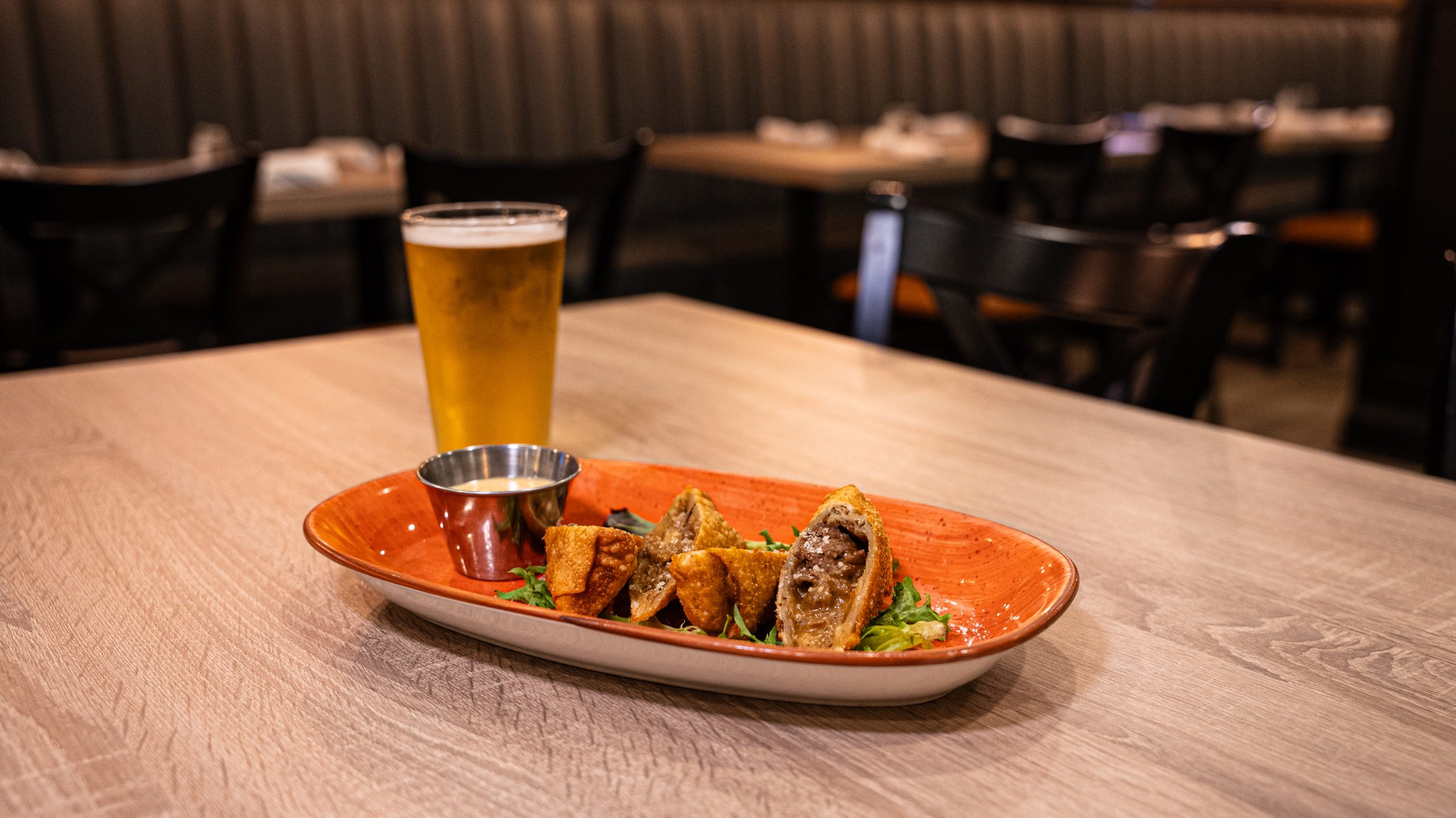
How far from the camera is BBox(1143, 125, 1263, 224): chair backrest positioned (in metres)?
3.34

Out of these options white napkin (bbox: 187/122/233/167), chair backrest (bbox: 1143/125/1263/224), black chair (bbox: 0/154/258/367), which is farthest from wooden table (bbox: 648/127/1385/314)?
black chair (bbox: 0/154/258/367)

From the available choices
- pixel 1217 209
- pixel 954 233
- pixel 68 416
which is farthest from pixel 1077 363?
pixel 68 416

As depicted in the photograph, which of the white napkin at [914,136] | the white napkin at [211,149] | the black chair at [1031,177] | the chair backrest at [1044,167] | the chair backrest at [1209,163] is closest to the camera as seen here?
the white napkin at [211,149]

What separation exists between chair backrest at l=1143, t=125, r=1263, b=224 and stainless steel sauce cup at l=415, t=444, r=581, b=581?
3232 millimetres

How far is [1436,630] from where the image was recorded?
0.53 meters

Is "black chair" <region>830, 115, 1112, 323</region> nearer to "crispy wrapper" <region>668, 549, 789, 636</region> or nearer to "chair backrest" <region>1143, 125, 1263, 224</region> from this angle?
"chair backrest" <region>1143, 125, 1263, 224</region>

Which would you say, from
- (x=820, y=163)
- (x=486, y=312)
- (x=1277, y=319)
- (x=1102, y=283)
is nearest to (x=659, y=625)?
(x=486, y=312)

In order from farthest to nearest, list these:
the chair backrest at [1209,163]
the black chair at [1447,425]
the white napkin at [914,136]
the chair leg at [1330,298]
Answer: the chair leg at [1330,298] → the chair backrest at [1209,163] → the white napkin at [914,136] → the black chair at [1447,425]

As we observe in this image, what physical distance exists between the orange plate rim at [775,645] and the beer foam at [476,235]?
264 mm

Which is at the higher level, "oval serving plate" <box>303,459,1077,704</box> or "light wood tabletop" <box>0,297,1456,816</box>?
"oval serving plate" <box>303,459,1077,704</box>

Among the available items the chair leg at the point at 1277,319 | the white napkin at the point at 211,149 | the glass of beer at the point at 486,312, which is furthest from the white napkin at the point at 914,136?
the glass of beer at the point at 486,312

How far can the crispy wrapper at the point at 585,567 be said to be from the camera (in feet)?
1.60

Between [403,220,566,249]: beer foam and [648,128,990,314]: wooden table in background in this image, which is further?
[648,128,990,314]: wooden table in background

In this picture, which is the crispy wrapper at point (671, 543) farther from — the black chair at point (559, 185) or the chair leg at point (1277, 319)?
the chair leg at point (1277, 319)
